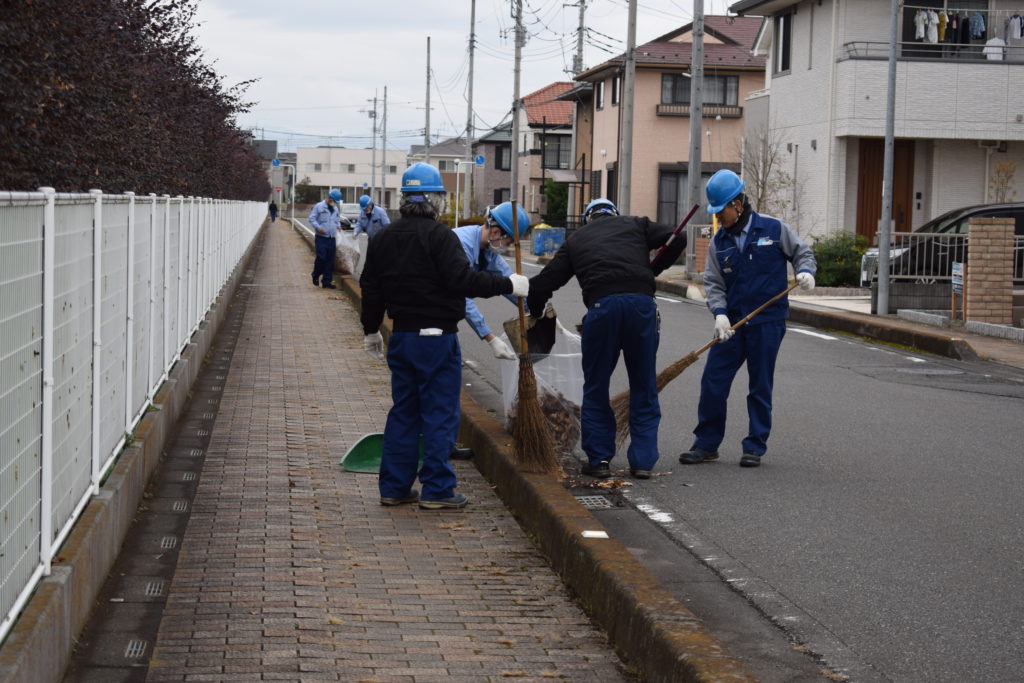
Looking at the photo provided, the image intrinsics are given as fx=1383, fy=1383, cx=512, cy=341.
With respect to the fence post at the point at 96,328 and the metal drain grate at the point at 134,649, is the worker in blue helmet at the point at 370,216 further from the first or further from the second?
the metal drain grate at the point at 134,649

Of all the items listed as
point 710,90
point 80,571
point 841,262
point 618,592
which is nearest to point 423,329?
point 618,592

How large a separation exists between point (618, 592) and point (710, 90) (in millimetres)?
47073

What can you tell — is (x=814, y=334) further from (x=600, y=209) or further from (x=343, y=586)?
(x=343, y=586)

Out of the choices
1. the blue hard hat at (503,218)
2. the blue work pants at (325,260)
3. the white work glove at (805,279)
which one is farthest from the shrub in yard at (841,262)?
the blue hard hat at (503,218)

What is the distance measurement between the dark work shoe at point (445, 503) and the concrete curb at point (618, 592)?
0.30m

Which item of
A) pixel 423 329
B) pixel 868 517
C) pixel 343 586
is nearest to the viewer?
pixel 343 586

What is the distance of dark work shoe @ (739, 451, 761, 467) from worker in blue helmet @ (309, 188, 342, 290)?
1527 cm

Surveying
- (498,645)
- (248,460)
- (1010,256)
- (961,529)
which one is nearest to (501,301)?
(1010,256)

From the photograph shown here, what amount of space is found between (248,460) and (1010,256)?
12.6 meters

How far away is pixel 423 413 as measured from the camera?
7402 millimetres

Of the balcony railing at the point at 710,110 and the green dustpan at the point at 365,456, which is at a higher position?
the balcony railing at the point at 710,110

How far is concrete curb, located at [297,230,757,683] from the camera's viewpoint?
4500 millimetres

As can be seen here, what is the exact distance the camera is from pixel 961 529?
23.6 ft

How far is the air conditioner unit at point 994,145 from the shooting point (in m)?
31.0
